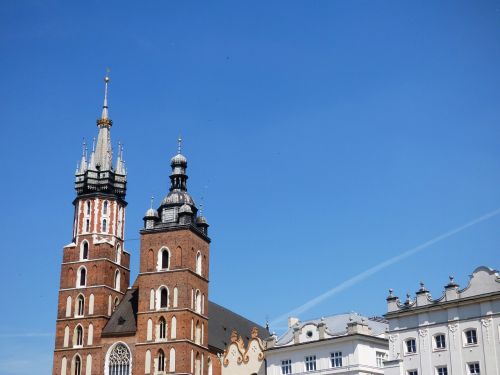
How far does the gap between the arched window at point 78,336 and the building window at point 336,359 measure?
25.9 metres

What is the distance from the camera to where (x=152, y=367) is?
75125mm

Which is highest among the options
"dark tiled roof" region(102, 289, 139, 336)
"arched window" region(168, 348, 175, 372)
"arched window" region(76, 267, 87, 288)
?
"arched window" region(76, 267, 87, 288)

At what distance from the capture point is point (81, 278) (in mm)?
82312

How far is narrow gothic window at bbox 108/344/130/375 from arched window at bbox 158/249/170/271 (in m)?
7.87

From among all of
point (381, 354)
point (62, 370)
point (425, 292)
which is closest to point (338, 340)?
point (381, 354)

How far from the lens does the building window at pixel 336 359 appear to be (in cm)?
6431

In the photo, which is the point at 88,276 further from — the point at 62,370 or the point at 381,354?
the point at 381,354

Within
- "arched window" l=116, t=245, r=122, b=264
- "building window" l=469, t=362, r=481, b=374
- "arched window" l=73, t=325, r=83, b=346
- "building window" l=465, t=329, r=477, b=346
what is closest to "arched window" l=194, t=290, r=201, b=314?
"arched window" l=116, t=245, r=122, b=264

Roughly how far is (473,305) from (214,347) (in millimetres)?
31594

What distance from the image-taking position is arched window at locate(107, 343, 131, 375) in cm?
7662

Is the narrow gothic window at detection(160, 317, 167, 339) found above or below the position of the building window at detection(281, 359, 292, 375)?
above

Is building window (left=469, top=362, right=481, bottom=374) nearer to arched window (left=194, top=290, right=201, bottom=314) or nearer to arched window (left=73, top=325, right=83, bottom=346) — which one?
arched window (left=194, top=290, right=201, bottom=314)

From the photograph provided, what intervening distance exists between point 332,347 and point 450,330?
10.9 metres

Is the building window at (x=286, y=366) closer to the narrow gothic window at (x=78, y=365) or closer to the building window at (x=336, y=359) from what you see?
the building window at (x=336, y=359)
